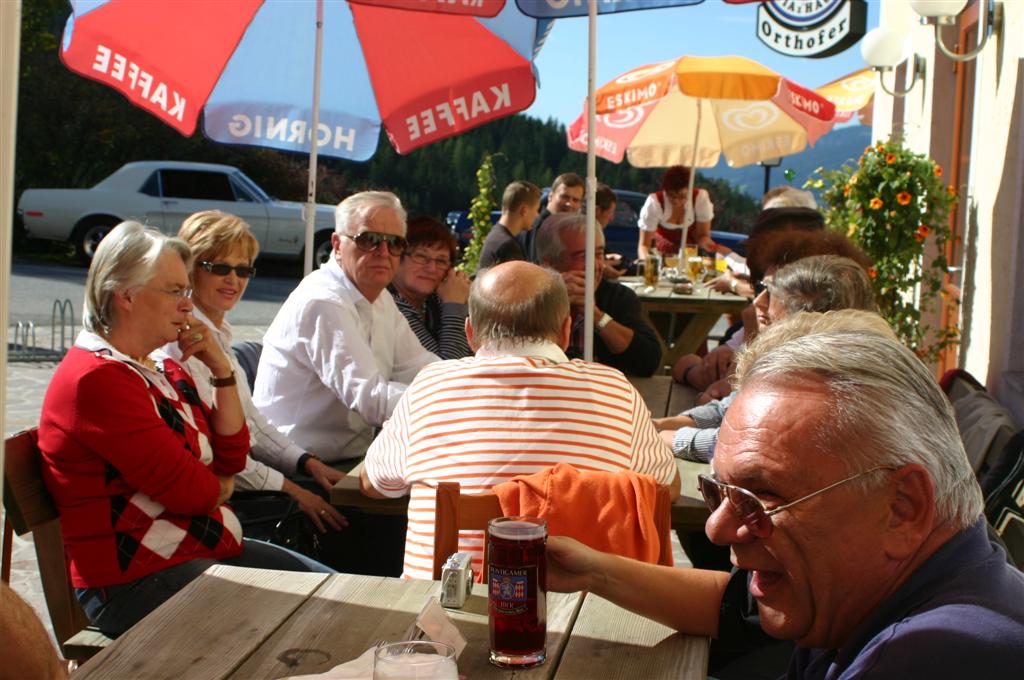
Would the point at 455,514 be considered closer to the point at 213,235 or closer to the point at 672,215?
the point at 213,235

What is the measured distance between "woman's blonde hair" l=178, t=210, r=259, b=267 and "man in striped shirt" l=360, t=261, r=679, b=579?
1293mm

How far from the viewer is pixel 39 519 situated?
9.48ft

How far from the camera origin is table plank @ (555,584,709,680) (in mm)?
2018

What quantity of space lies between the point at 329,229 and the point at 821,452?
18.6 meters

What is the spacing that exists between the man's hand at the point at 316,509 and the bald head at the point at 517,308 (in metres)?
1.05

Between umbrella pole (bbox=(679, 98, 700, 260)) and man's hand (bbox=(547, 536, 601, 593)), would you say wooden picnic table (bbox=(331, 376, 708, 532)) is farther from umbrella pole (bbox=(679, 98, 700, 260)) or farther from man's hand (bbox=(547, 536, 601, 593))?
umbrella pole (bbox=(679, 98, 700, 260))

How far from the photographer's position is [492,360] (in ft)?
10.1

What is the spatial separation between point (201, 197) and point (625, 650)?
708 inches

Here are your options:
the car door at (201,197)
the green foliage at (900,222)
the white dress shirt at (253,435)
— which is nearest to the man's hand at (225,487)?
the white dress shirt at (253,435)

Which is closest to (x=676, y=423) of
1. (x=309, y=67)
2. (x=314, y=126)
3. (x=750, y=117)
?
(x=314, y=126)

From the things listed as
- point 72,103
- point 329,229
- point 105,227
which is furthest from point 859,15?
point 72,103

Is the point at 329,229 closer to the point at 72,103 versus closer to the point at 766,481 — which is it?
the point at 72,103

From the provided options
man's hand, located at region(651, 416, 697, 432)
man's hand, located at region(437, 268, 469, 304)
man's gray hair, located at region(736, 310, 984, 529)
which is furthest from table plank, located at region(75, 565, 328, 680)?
man's hand, located at region(437, 268, 469, 304)

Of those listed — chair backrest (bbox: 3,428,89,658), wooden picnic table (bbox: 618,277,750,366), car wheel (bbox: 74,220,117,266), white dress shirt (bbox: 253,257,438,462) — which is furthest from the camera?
car wheel (bbox: 74,220,117,266)
